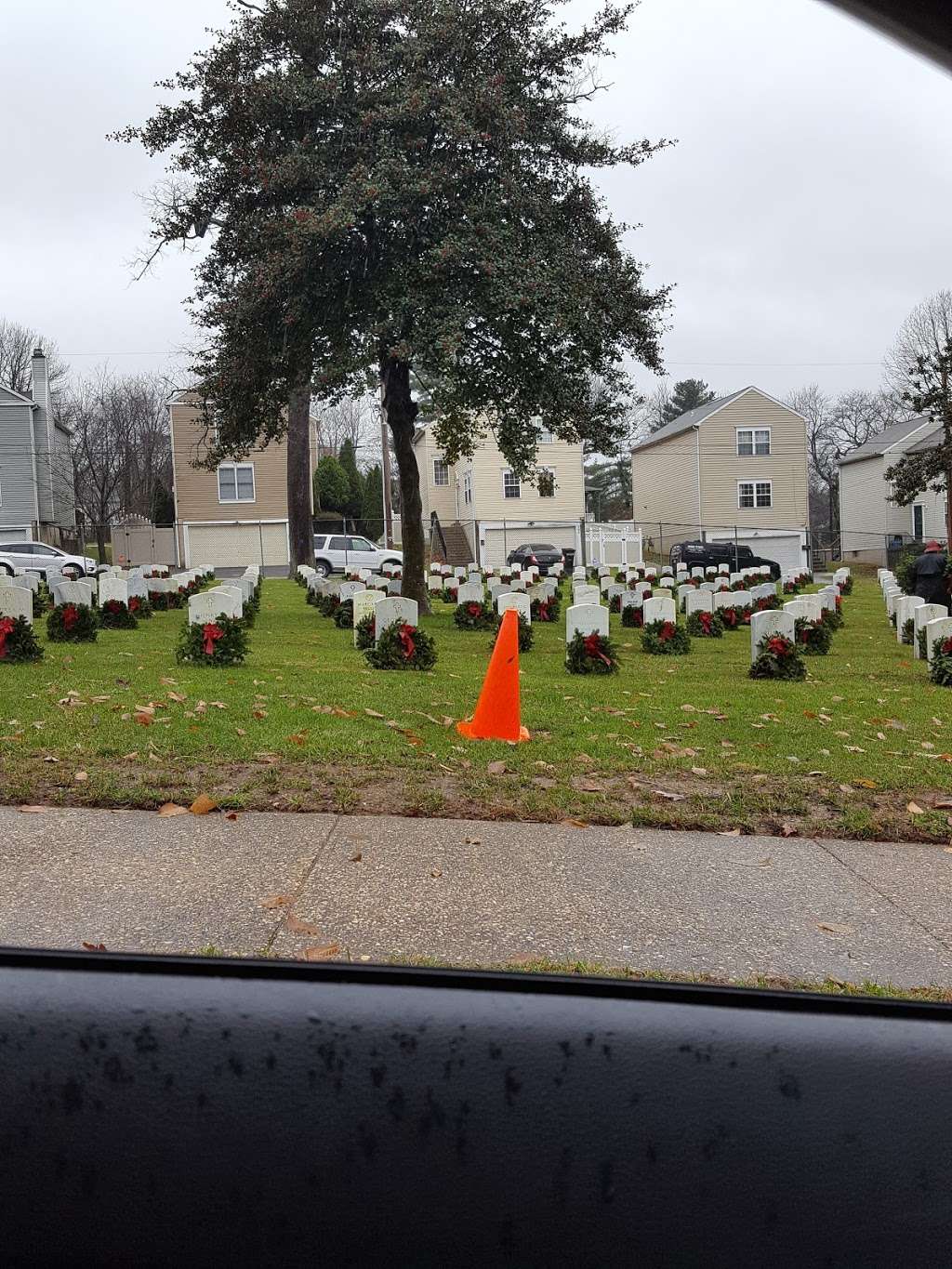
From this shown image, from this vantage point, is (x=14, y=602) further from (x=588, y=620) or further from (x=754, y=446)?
(x=754, y=446)

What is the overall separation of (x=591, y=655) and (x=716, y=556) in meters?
33.2

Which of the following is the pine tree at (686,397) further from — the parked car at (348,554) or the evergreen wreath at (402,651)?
the evergreen wreath at (402,651)

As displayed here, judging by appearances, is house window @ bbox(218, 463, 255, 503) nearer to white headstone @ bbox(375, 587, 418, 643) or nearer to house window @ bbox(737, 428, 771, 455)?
house window @ bbox(737, 428, 771, 455)

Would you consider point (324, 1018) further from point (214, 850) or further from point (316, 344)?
point (316, 344)

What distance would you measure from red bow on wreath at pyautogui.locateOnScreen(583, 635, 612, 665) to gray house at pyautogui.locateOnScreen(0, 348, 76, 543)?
111 feet

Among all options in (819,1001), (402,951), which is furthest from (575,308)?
(819,1001)

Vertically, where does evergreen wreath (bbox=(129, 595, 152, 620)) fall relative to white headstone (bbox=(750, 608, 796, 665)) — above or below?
above

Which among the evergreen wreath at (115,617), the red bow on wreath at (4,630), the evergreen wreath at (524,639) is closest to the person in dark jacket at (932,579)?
the evergreen wreath at (524,639)

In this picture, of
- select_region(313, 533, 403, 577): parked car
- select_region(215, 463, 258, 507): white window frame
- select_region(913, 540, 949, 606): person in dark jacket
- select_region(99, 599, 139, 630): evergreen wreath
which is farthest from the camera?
select_region(215, 463, 258, 507): white window frame

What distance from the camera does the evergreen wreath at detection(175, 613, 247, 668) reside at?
10.8 metres

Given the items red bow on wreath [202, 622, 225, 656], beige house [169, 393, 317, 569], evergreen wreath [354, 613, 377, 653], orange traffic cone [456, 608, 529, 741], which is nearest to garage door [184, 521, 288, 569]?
beige house [169, 393, 317, 569]

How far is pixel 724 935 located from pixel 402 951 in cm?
113

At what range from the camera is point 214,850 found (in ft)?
15.7

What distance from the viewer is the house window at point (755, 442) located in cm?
4891
